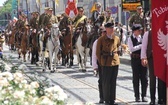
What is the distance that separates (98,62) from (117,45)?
1.98ft

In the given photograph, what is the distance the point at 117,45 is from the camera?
397 inches

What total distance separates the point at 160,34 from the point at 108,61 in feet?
5.94

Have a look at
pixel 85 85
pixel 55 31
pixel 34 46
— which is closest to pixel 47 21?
pixel 55 31

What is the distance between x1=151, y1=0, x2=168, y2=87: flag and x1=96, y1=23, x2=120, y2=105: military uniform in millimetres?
1486

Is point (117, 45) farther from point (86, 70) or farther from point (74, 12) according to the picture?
point (74, 12)

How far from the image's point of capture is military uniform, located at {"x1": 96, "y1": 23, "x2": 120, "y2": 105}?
9.94 meters

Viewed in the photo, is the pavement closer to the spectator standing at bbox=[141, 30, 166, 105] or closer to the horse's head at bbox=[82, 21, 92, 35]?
the spectator standing at bbox=[141, 30, 166, 105]

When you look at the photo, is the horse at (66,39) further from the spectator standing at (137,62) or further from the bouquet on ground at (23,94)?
the bouquet on ground at (23,94)

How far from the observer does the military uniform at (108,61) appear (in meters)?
9.94

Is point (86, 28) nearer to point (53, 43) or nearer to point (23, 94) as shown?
point (53, 43)

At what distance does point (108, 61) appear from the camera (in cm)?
1000

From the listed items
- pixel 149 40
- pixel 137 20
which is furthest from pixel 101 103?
pixel 137 20

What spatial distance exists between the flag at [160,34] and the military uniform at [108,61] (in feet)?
4.87

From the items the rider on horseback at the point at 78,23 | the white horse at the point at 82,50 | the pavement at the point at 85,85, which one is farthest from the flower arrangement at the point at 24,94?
the rider on horseback at the point at 78,23
